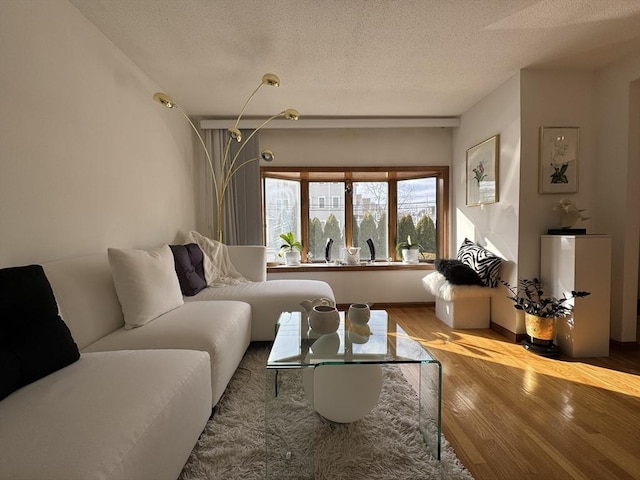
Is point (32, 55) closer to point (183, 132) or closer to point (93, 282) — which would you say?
point (93, 282)

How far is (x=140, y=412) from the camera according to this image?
93 cm

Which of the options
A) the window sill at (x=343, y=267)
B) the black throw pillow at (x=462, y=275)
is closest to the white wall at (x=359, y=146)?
the window sill at (x=343, y=267)

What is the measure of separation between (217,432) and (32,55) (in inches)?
81.0

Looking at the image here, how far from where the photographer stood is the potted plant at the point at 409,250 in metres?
3.98

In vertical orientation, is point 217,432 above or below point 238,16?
below

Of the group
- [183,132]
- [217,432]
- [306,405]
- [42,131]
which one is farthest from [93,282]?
[183,132]

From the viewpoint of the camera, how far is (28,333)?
1075 mm

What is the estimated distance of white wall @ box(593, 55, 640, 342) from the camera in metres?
2.45

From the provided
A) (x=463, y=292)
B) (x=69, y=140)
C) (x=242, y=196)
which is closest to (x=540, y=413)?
(x=463, y=292)

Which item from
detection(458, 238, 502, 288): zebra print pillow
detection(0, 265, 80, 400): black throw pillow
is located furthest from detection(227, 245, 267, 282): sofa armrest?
detection(458, 238, 502, 288): zebra print pillow

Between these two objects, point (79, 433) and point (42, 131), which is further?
point (42, 131)

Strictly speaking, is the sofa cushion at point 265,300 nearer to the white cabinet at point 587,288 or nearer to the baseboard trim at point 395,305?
the baseboard trim at point 395,305

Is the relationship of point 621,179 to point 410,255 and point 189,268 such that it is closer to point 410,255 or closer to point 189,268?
point 410,255

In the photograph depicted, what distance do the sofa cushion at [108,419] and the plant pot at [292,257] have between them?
258cm
